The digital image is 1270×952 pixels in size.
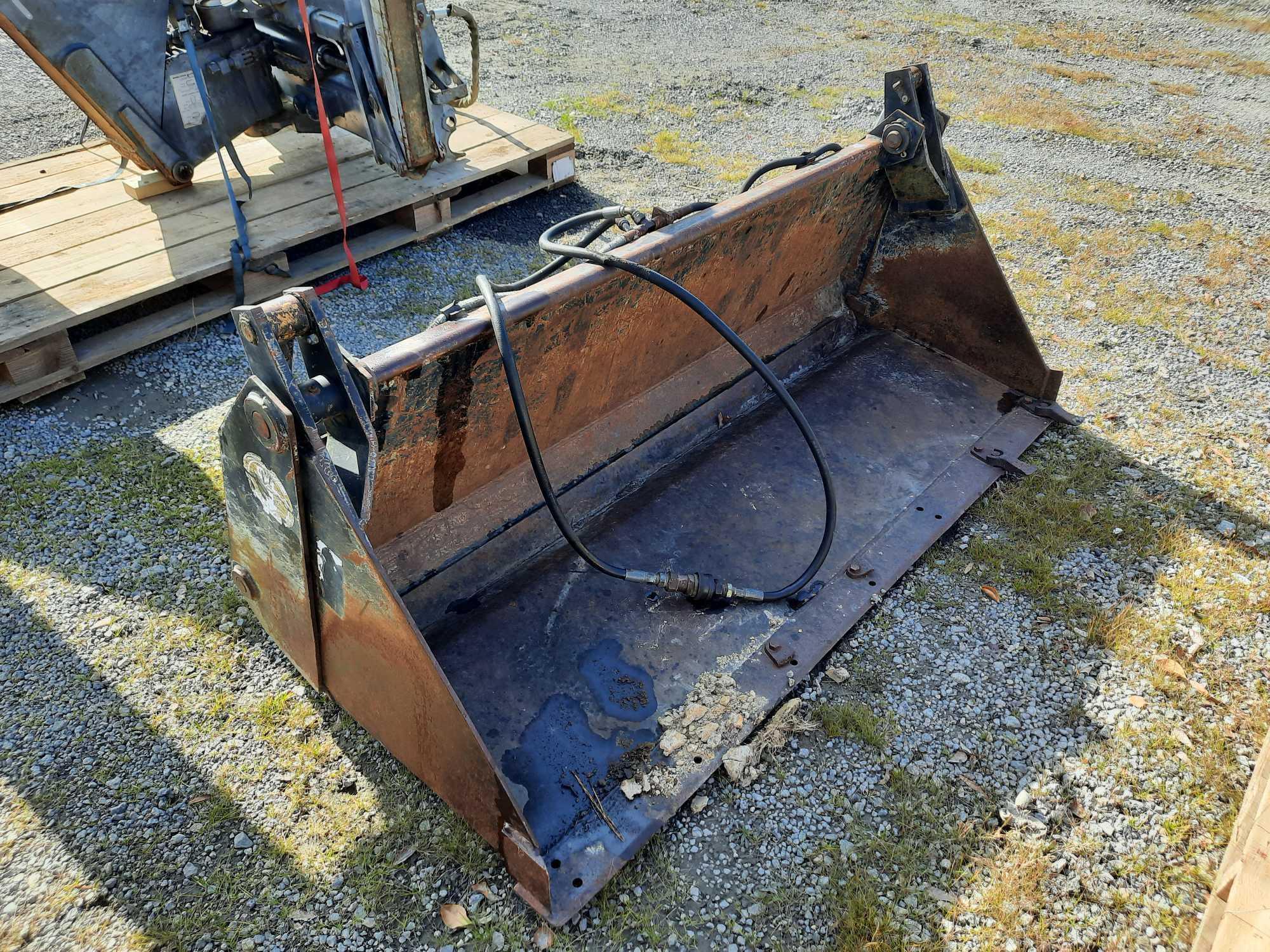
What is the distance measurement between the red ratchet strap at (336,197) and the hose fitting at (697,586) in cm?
240

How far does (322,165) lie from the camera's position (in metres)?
4.59

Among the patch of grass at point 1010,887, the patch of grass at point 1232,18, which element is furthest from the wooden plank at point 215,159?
the patch of grass at point 1232,18

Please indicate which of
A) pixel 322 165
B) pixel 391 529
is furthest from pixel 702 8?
pixel 391 529

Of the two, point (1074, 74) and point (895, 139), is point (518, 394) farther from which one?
point (1074, 74)

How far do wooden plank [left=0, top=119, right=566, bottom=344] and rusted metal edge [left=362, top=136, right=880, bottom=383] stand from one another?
1.79m

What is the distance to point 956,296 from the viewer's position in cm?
→ 346

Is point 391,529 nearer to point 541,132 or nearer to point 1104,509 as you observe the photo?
point 1104,509

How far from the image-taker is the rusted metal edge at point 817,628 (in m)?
1.97

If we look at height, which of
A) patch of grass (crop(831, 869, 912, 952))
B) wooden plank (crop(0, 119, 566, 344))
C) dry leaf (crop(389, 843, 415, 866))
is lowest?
patch of grass (crop(831, 869, 912, 952))

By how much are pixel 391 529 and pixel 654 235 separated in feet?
3.63

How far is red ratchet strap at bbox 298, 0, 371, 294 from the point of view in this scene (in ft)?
12.7

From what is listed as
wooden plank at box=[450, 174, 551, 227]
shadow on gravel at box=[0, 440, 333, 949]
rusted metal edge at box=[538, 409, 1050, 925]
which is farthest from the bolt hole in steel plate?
wooden plank at box=[450, 174, 551, 227]

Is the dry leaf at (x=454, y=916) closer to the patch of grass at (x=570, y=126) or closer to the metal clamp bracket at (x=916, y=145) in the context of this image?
the metal clamp bracket at (x=916, y=145)

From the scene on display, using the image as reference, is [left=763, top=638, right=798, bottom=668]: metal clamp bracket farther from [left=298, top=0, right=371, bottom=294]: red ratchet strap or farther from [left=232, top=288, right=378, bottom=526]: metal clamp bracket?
[left=298, top=0, right=371, bottom=294]: red ratchet strap
